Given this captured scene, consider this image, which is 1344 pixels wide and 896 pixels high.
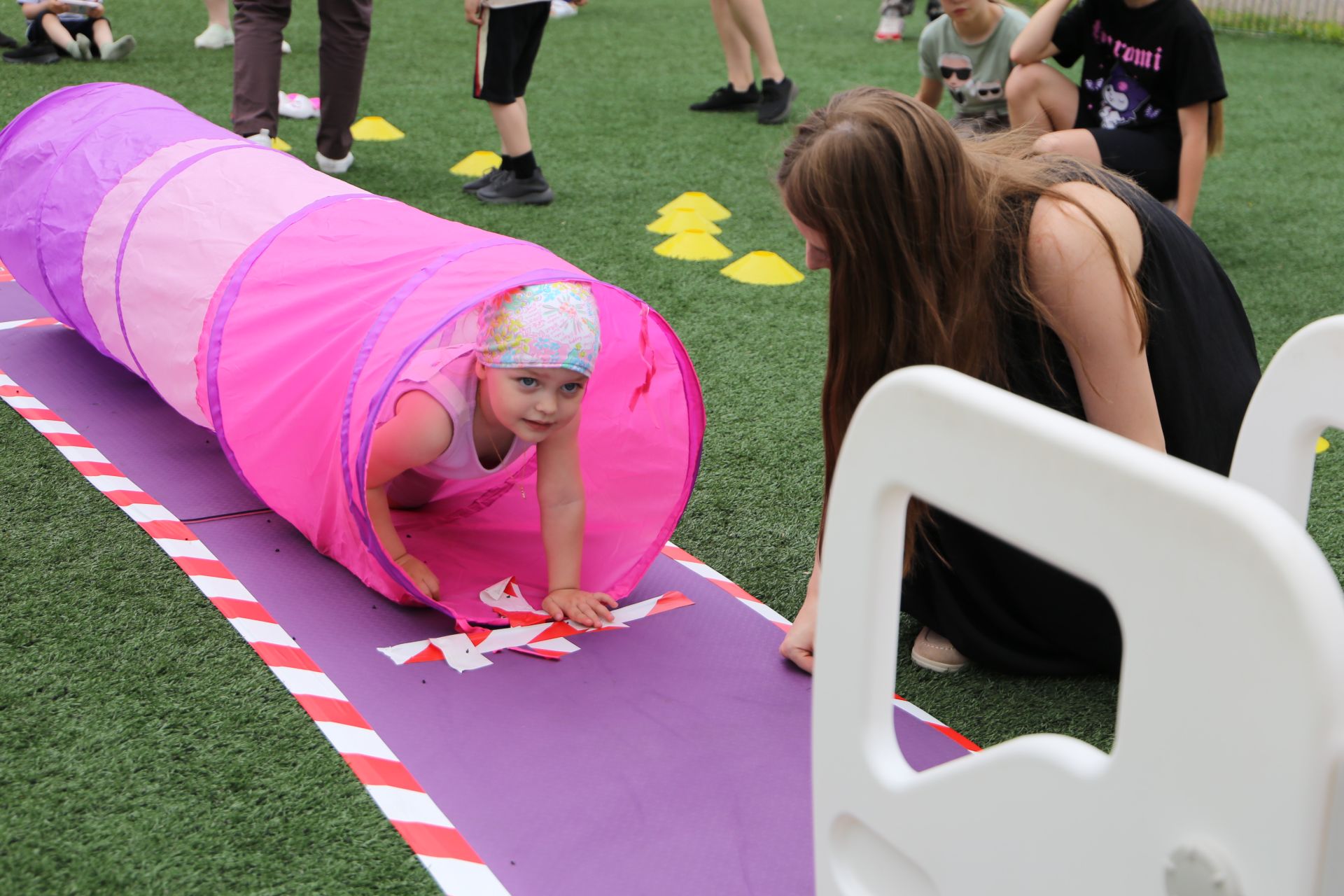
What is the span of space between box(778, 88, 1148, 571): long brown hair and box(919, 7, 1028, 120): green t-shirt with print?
109 inches

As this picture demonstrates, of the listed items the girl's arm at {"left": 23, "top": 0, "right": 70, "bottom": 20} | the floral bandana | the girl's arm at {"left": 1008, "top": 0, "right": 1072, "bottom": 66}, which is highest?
the girl's arm at {"left": 1008, "top": 0, "right": 1072, "bottom": 66}

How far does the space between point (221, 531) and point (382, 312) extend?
636 mm

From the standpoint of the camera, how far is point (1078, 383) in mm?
1847

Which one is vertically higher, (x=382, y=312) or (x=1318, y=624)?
(x=1318, y=624)

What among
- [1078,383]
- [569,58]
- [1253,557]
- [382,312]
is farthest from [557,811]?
[569,58]

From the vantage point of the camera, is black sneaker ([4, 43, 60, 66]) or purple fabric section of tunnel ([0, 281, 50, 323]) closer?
purple fabric section of tunnel ([0, 281, 50, 323])

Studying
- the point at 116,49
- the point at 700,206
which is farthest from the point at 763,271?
the point at 116,49

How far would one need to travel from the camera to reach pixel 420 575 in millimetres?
2250

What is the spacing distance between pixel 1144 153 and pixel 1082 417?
7.49ft

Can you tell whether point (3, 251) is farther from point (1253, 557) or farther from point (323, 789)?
point (1253, 557)

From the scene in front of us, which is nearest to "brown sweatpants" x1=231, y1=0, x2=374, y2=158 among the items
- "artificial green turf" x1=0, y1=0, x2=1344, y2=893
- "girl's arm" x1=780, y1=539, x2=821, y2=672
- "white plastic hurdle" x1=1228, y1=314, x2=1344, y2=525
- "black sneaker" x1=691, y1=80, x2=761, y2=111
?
"artificial green turf" x1=0, y1=0, x2=1344, y2=893

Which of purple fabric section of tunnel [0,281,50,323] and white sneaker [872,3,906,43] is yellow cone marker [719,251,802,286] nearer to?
purple fabric section of tunnel [0,281,50,323]

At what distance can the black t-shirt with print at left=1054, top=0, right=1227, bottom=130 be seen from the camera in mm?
3684

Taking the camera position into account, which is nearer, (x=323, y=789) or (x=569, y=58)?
(x=323, y=789)
